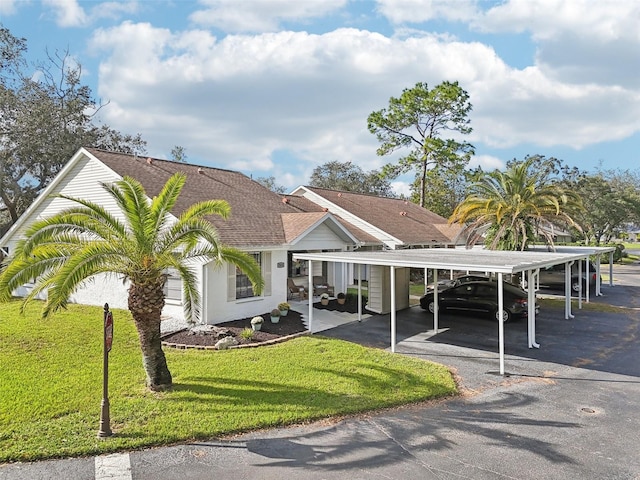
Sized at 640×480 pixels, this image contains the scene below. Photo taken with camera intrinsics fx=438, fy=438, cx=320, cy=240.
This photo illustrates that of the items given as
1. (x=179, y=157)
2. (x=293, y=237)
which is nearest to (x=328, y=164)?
(x=179, y=157)

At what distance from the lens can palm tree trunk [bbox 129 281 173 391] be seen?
29.5 ft

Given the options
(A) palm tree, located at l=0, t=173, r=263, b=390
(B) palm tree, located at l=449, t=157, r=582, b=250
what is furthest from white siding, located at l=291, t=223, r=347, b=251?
(A) palm tree, located at l=0, t=173, r=263, b=390

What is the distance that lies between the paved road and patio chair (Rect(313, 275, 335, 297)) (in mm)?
10305

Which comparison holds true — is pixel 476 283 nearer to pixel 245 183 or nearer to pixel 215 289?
pixel 215 289

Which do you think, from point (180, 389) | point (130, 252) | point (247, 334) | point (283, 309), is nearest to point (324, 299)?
point (283, 309)

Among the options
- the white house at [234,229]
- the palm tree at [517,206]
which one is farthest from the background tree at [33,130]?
the palm tree at [517,206]

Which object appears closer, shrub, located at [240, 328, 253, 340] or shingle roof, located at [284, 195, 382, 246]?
shrub, located at [240, 328, 253, 340]

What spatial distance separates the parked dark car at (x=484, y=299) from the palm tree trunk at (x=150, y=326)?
40.7ft

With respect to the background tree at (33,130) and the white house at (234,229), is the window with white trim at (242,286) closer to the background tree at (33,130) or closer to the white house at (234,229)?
the white house at (234,229)

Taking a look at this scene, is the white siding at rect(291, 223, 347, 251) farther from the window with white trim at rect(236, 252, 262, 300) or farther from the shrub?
the shrub

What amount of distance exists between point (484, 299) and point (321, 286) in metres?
7.74

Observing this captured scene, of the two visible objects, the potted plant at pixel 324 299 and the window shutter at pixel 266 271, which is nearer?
the window shutter at pixel 266 271

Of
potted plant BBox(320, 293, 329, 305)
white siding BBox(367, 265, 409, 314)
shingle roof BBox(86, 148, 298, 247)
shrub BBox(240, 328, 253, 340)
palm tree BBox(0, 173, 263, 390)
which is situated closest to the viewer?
palm tree BBox(0, 173, 263, 390)

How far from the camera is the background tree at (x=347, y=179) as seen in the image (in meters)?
59.7
